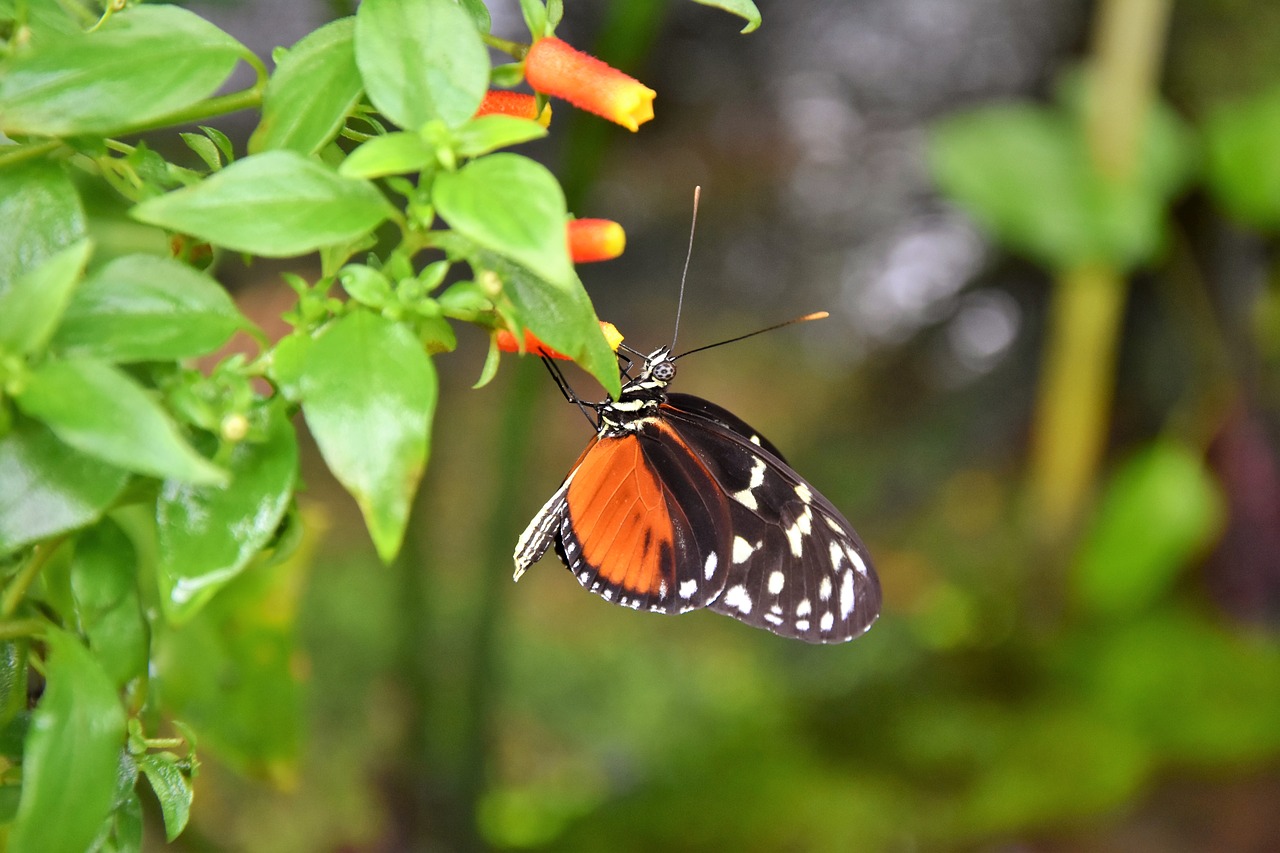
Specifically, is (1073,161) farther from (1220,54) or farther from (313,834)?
(313,834)

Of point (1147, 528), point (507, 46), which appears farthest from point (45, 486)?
point (1147, 528)

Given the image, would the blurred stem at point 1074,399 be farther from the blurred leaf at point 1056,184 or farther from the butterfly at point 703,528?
the butterfly at point 703,528

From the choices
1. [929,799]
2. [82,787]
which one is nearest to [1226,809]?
[929,799]

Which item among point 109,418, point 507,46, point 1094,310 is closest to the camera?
point 109,418

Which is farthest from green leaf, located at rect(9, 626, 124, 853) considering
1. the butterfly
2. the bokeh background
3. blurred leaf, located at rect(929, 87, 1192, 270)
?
blurred leaf, located at rect(929, 87, 1192, 270)

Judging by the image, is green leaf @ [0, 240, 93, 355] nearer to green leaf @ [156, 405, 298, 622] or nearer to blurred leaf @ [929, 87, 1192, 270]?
green leaf @ [156, 405, 298, 622]

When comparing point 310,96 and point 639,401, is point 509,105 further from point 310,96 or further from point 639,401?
point 639,401

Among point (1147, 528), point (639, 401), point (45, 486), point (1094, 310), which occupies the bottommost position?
point (1147, 528)
